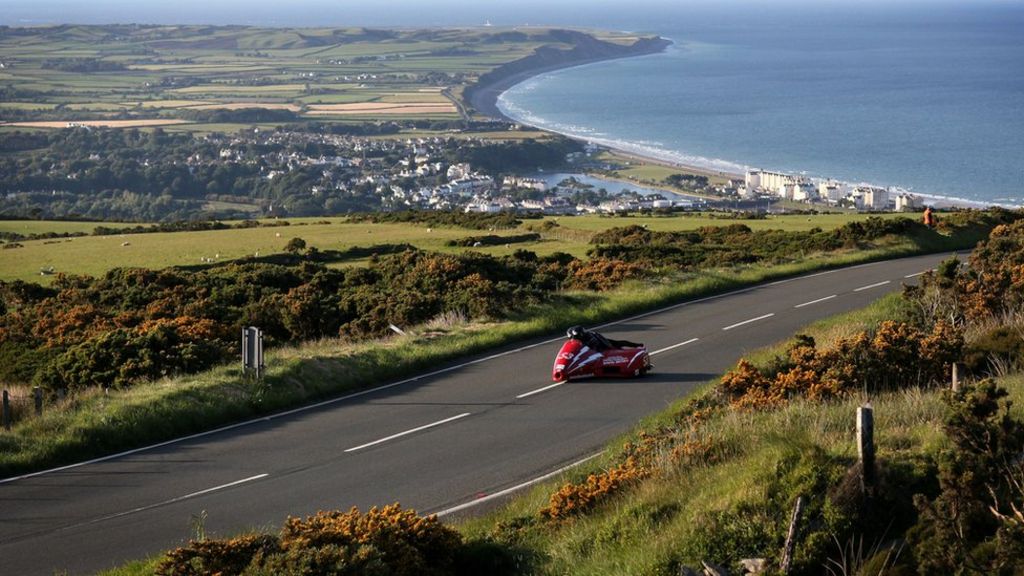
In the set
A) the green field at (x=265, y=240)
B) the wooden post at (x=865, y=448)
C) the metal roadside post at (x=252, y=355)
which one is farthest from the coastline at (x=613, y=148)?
the wooden post at (x=865, y=448)

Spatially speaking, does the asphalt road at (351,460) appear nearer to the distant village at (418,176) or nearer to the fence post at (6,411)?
the fence post at (6,411)

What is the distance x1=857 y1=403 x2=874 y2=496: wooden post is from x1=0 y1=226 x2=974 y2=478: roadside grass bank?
9028 mm

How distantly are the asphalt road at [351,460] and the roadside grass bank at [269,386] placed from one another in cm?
38

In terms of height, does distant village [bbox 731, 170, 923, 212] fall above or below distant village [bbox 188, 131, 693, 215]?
above

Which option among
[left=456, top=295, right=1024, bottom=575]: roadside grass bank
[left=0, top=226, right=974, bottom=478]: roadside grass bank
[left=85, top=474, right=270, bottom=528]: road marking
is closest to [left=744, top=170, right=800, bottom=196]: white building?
[left=0, top=226, right=974, bottom=478]: roadside grass bank

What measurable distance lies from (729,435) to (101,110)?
13326 centimetres

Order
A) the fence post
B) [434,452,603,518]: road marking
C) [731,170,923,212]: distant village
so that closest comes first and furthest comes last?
[434,452,603,518]: road marking < the fence post < [731,170,923,212]: distant village

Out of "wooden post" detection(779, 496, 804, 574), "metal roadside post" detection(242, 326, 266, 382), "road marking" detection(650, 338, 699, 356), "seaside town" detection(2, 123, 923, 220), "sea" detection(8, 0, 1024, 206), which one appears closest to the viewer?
"wooden post" detection(779, 496, 804, 574)

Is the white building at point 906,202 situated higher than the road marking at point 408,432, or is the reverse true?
the road marking at point 408,432

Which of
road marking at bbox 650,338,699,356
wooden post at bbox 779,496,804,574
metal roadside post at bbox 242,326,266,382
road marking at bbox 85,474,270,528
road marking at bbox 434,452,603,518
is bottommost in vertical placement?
road marking at bbox 650,338,699,356

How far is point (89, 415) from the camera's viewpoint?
14.7 m

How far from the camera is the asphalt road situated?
11.3m

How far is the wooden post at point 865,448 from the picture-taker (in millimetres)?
8375

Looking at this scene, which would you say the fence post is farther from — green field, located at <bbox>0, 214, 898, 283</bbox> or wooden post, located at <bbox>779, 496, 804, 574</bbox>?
green field, located at <bbox>0, 214, 898, 283</bbox>
